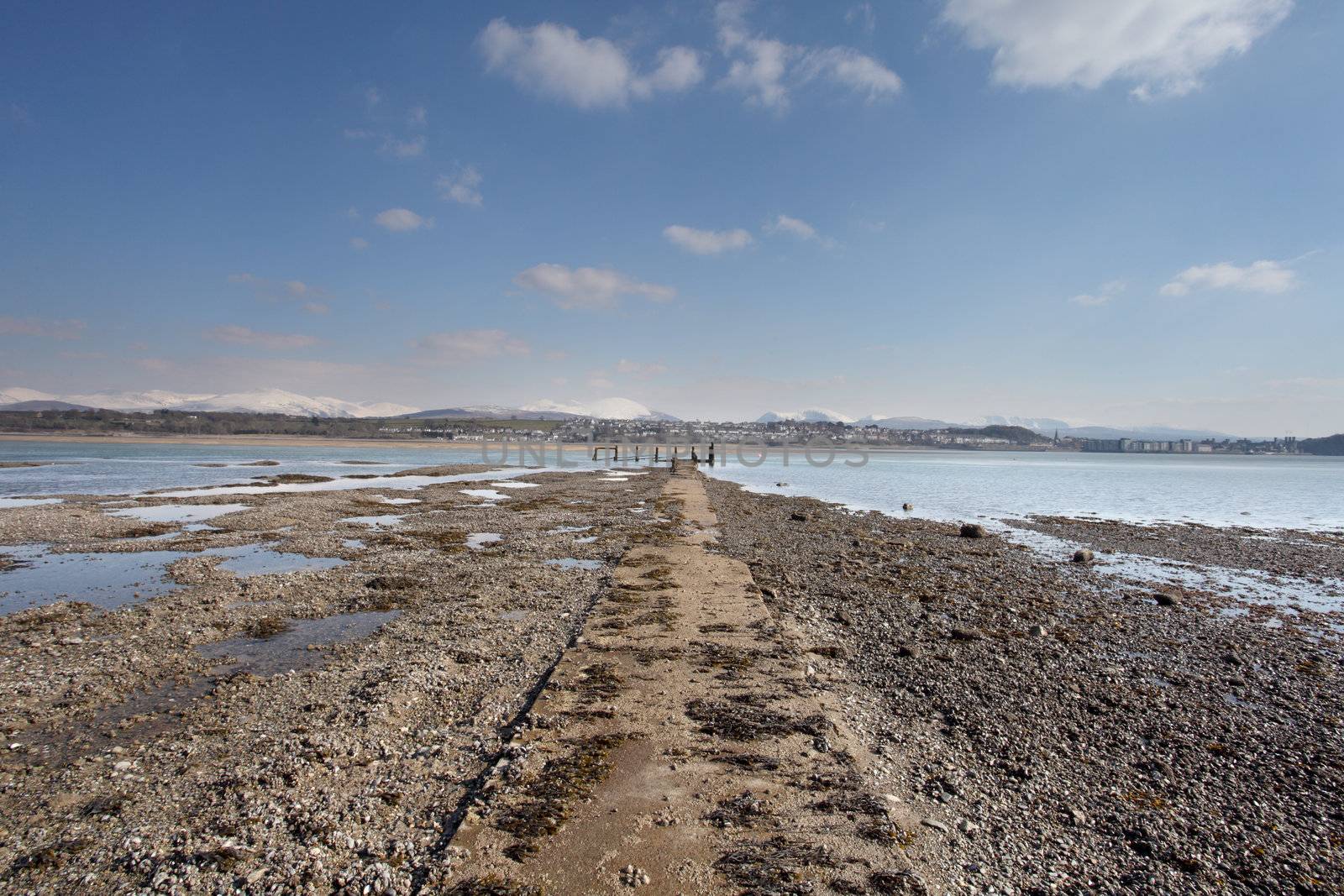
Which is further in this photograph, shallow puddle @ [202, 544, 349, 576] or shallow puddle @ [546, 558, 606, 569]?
shallow puddle @ [546, 558, 606, 569]

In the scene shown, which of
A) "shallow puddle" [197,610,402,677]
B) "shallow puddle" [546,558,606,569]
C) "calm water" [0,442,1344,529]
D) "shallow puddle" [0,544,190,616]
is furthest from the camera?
"calm water" [0,442,1344,529]

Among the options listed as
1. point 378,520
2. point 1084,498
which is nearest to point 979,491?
point 1084,498

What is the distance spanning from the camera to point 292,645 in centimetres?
942

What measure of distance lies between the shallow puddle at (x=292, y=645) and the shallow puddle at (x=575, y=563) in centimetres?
500

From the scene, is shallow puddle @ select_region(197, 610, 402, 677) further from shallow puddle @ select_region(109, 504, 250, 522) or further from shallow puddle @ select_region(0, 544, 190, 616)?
shallow puddle @ select_region(109, 504, 250, 522)

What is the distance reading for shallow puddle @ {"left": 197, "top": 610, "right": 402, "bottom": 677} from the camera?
8547mm

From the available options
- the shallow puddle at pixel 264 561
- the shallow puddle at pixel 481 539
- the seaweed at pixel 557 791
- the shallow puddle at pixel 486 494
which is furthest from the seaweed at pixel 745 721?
the shallow puddle at pixel 486 494

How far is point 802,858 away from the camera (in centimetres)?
438

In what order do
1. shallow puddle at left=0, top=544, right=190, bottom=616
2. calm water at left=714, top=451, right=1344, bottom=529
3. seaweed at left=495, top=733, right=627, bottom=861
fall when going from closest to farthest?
seaweed at left=495, top=733, right=627, bottom=861 → shallow puddle at left=0, top=544, right=190, bottom=616 → calm water at left=714, top=451, right=1344, bottom=529

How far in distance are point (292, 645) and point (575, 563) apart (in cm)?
733

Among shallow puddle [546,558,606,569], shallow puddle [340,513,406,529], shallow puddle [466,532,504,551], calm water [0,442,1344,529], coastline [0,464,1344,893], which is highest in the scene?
coastline [0,464,1344,893]

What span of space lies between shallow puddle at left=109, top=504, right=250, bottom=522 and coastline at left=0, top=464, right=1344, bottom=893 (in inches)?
446

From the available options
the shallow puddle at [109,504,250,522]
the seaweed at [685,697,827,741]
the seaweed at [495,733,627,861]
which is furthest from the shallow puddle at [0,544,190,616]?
the seaweed at [685,697,827,741]

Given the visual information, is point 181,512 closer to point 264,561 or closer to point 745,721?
point 264,561
